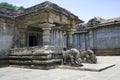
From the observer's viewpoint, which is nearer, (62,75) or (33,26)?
(62,75)

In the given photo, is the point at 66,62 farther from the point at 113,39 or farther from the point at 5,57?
the point at 113,39

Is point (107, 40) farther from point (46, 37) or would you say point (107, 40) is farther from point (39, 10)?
point (39, 10)

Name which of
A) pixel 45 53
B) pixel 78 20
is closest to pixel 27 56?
pixel 45 53

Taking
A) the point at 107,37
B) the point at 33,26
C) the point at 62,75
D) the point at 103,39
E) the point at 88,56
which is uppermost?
the point at 33,26

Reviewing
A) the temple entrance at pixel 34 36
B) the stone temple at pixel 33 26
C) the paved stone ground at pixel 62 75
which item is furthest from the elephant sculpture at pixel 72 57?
the temple entrance at pixel 34 36

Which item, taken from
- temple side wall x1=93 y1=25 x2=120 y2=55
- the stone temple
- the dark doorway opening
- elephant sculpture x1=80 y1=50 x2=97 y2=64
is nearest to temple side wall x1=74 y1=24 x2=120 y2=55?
temple side wall x1=93 y1=25 x2=120 y2=55

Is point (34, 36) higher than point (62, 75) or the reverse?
higher

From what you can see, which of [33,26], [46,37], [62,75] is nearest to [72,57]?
[46,37]

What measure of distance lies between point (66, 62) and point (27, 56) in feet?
7.66

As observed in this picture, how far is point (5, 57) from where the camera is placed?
35.0 feet

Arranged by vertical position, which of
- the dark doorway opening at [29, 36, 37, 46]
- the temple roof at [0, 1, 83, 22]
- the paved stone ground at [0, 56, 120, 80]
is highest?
the temple roof at [0, 1, 83, 22]

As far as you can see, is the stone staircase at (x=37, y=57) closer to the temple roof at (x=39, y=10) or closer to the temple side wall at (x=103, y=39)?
the temple roof at (x=39, y=10)

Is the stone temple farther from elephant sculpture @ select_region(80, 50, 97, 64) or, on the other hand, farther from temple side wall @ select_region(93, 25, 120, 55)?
temple side wall @ select_region(93, 25, 120, 55)

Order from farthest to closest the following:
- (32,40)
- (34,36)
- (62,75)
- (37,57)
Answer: (32,40), (34,36), (37,57), (62,75)
